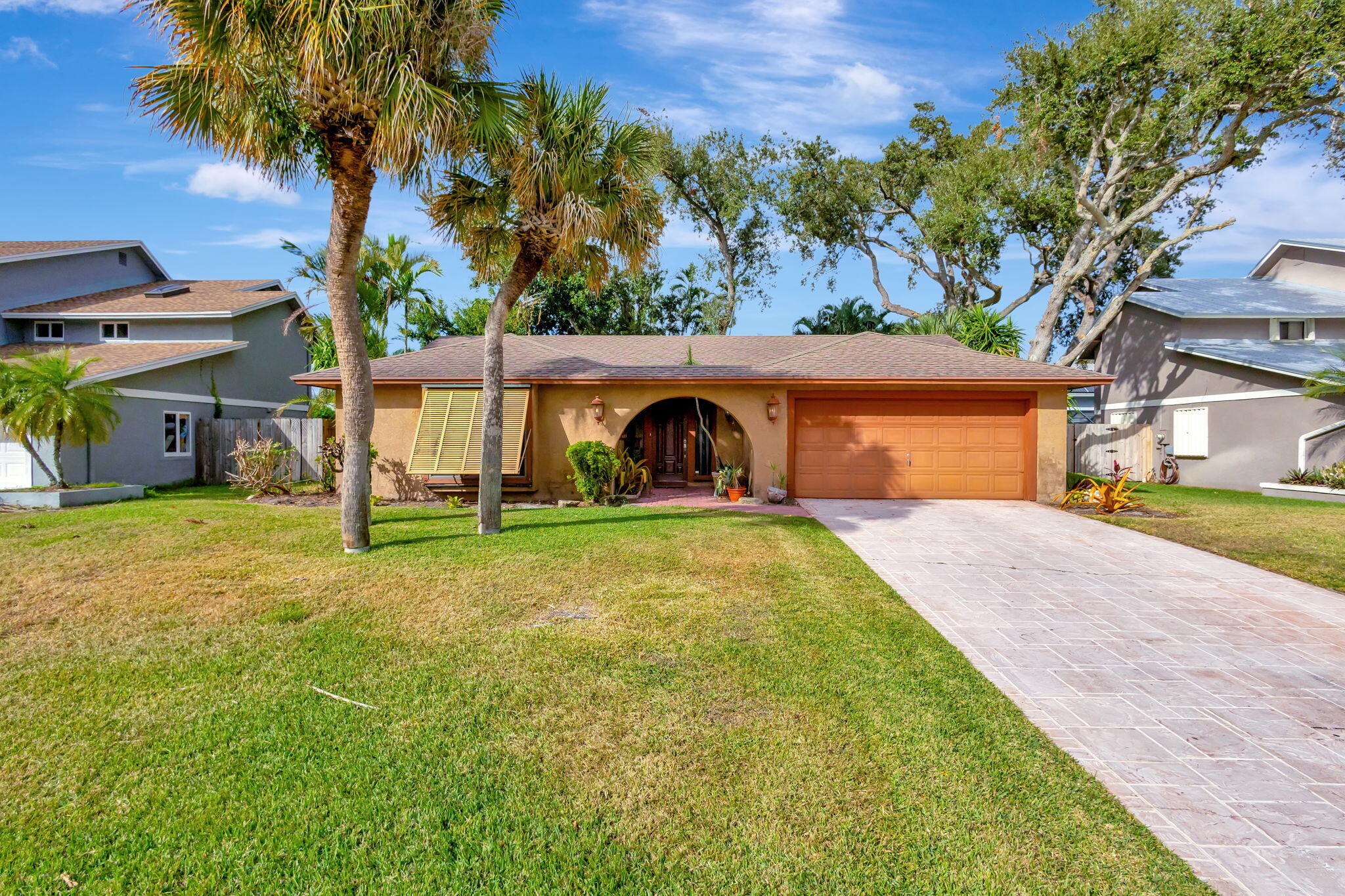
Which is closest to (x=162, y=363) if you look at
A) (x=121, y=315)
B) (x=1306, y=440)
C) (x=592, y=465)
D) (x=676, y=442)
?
(x=121, y=315)

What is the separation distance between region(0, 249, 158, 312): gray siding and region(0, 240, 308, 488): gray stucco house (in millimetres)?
29

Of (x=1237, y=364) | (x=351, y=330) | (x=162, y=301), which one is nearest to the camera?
(x=351, y=330)

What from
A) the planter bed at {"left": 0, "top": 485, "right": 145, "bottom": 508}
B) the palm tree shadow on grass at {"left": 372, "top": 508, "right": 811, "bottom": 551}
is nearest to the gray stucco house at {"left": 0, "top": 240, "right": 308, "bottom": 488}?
the planter bed at {"left": 0, "top": 485, "right": 145, "bottom": 508}

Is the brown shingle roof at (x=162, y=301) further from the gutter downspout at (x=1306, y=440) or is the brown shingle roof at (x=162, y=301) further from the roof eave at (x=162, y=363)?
the gutter downspout at (x=1306, y=440)

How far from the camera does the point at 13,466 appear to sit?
1421 cm

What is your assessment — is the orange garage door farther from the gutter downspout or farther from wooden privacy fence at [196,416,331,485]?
wooden privacy fence at [196,416,331,485]

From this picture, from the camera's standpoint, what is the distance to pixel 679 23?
484 inches

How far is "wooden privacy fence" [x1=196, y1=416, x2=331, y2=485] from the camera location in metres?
16.6

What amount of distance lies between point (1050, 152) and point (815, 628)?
2068 cm

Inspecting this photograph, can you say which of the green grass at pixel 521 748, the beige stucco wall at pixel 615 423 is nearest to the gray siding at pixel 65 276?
the beige stucco wall at pixel 615 423

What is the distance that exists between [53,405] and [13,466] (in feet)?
13.7

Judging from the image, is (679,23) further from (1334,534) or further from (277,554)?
(1334,534)

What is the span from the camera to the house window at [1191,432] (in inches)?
696

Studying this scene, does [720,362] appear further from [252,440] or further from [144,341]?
[144,341]
